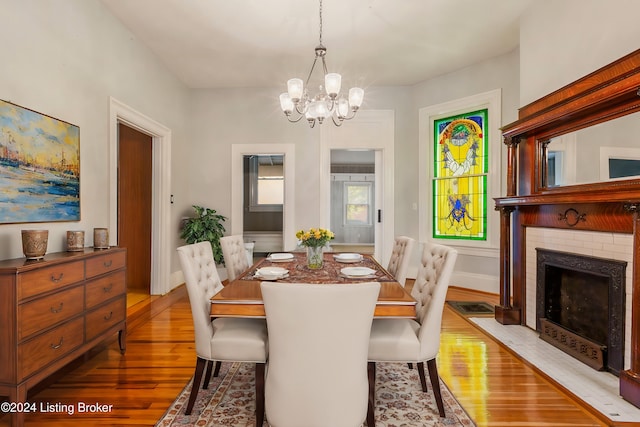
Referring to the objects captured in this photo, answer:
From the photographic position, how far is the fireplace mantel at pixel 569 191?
2014 mm

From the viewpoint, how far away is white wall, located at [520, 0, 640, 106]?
235cm

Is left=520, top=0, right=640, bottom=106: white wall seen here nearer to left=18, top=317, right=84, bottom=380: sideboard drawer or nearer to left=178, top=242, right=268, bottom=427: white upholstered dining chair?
left=178, top=242, right=268, bottom=427: white upholstered dining chair

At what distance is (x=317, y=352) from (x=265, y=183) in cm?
649

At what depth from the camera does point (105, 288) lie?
2.48 meters

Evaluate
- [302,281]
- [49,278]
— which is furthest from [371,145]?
[49,278]

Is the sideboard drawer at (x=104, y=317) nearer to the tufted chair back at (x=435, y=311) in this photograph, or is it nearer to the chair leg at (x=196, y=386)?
the chair leg at (x=196, y=386)

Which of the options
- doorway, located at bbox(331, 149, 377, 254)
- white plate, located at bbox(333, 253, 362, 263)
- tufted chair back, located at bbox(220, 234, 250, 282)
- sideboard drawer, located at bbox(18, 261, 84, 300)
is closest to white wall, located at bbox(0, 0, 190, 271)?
sideboard drawer, located at bbox(18, 261, 84, 300)

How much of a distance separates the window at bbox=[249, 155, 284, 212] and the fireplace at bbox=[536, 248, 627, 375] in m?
5.43

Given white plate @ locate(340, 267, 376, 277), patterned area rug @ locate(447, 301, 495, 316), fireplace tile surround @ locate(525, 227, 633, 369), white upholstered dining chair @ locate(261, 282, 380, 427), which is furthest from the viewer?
patterned area rug @ locate(447, 301, 495, 316)

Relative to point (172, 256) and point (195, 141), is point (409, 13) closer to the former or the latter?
point (195, 141)

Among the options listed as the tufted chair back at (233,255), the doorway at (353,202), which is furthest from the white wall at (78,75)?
the doorway at (353,202)

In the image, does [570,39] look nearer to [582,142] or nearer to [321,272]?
[582,142]

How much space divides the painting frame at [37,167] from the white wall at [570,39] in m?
4.17

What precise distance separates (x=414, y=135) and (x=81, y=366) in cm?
485
